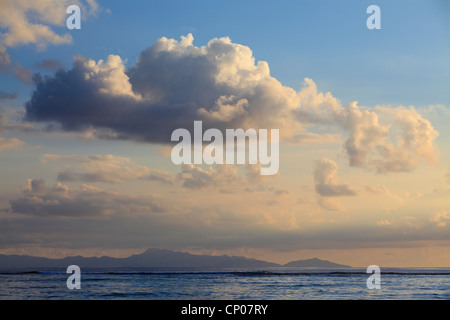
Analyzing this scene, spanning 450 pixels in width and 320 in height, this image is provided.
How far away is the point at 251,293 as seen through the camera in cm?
5581
